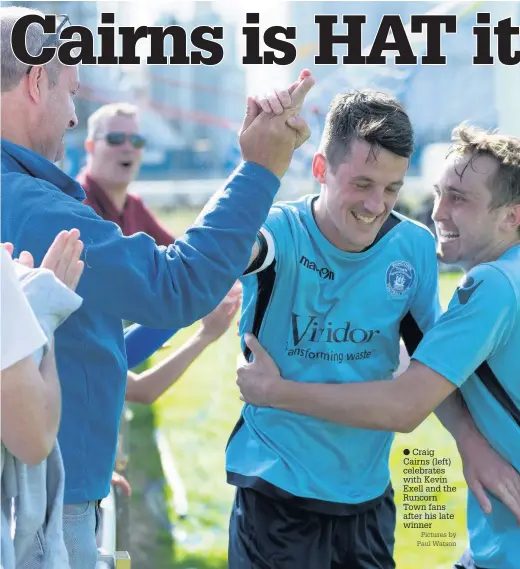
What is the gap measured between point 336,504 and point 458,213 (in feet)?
3.11

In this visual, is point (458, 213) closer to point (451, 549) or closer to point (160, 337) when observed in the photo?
point (160, 337)

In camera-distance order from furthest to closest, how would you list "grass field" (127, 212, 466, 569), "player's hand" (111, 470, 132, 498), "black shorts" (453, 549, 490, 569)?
"grass field" (127, 212, 466, 569), "player's hand" (111, 470, 132, 498), "black shorts" (453, 549, 490, 569)

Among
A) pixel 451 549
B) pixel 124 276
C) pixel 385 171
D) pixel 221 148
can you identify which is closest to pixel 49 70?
pixel 124 276

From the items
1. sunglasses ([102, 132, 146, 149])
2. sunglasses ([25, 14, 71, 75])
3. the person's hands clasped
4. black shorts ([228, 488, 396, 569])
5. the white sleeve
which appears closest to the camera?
the white sleeve

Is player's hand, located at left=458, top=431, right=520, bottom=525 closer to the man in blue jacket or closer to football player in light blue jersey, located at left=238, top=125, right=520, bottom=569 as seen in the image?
football player in light blue jersey, located at left=238, top=125, right=520, bottom=569

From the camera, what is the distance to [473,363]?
252 centimetres

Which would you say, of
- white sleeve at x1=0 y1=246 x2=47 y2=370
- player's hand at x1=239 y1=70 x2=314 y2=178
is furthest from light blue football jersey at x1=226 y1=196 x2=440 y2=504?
white sleeve at x1=0 y1=246 x2=47 y2=370

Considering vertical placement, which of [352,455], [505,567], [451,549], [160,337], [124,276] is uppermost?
[124,276]

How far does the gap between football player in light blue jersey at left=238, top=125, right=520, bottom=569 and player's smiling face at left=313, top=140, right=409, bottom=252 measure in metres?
0.16

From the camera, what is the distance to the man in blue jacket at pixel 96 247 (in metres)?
2.05

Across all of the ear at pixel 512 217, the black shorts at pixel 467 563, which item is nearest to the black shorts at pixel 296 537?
the black shorts at pixel 467 563

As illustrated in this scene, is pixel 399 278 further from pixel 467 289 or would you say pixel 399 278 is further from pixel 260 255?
pixel 260 255

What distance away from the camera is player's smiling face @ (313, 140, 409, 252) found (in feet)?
9.11

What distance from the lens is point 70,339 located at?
2.15 metres
